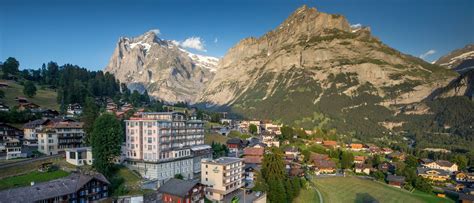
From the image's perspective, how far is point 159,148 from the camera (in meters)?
62.2

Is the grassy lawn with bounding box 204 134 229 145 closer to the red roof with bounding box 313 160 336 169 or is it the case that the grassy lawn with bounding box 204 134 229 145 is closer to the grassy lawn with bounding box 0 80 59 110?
the red roof with bounding box 313 160 336 169

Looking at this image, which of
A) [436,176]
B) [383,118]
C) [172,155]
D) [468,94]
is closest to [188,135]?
[172,155]

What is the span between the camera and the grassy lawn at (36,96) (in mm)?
97887

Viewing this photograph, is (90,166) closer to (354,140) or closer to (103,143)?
(103,143)

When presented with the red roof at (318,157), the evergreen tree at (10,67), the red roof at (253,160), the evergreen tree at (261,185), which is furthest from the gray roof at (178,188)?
the evergreen tree at (10,67)

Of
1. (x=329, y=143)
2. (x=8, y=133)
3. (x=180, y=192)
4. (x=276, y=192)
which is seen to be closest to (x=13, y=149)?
(x=8, y=133)

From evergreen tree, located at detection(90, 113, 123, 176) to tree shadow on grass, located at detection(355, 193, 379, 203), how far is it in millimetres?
50347

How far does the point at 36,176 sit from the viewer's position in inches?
1998

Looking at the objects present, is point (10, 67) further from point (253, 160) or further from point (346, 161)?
point (346, 161)

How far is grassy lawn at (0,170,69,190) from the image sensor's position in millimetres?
46469

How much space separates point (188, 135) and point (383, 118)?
494 ft

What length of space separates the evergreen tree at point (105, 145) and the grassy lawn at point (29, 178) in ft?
18.1

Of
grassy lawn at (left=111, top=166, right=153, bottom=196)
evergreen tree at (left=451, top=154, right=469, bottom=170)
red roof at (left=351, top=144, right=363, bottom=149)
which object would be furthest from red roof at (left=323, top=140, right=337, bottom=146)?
grassy lawn at (left=111, top=166, right=153, bottom=196)

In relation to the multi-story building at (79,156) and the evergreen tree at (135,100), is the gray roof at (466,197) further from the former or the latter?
the evergreen tree at (135,100)
